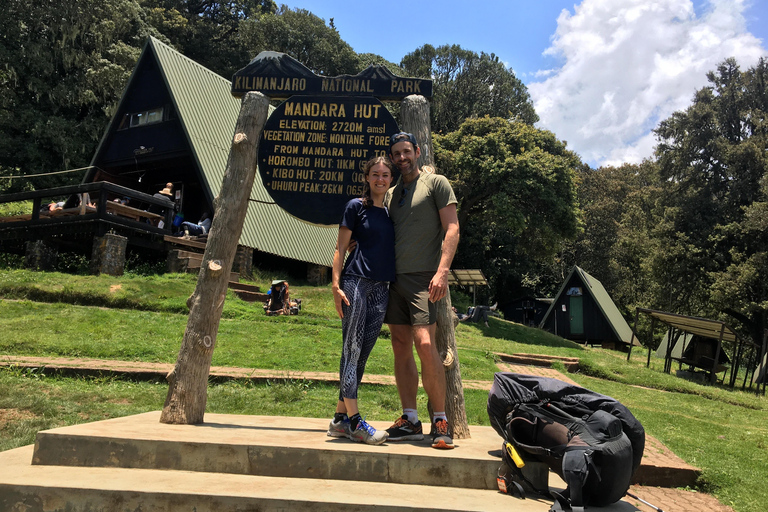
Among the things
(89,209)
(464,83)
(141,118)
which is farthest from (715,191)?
(89,209)

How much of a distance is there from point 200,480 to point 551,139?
2683 centimetres

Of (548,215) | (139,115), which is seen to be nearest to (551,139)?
(548,215)

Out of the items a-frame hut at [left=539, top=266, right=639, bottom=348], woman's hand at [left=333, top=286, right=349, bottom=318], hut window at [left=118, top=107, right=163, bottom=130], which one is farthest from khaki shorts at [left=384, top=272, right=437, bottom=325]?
a-frame hut at [left=539, top=266, right=639, bottom=348]

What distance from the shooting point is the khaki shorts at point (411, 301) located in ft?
12.4

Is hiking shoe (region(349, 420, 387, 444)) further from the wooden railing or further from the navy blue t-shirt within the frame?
the wooden railing

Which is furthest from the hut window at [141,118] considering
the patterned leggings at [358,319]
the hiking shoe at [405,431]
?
the hiking shoe at [405,431]

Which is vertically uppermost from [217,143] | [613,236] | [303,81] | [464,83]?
[464,83]

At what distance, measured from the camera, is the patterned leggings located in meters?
3.82

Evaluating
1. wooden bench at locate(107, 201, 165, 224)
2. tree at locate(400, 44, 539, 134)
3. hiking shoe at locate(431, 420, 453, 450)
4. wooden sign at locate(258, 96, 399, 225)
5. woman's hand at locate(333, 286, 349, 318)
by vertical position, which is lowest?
hiking shoe at locate(431, 420, 453, 450)

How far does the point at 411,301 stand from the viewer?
3.81 meters

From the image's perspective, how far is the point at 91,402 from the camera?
19.3ft

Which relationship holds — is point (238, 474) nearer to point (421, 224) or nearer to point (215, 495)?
point (215, 495)

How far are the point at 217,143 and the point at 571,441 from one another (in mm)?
16345

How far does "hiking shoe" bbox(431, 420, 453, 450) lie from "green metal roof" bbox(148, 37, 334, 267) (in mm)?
13245
